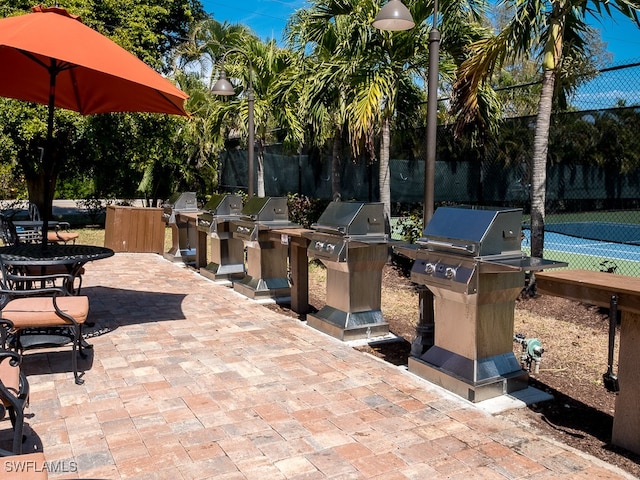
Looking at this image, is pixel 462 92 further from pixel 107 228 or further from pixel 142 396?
pixel 107 228

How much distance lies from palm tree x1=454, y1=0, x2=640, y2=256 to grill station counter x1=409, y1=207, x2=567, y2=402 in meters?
3.08

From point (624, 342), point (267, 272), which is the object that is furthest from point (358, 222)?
point (624, 342)

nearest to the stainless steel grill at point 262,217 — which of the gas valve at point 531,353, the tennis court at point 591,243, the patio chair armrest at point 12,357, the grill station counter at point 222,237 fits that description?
the grill station counter at point 222,237

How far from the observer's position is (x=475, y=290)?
3662mm

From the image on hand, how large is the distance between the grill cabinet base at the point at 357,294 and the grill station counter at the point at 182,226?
4614 millimetres

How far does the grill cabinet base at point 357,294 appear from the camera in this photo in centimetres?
512

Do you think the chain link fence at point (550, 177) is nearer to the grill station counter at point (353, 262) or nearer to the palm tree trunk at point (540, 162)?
the palm tree trunk at point (540, 162)

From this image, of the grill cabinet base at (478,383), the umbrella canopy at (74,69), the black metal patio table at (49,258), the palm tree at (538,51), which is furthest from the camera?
the palm tree at (538,51)

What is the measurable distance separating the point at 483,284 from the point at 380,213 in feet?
5.53

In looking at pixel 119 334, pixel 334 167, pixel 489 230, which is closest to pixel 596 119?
pixel 334 167

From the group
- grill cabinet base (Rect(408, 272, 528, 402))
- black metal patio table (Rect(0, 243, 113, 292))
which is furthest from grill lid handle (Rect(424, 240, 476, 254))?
black metal patio table (Rect(0, 243, 113, 292))

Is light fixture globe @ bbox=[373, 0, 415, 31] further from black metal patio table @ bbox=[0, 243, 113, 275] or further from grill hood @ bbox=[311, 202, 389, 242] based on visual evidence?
black metal patio table @ bbox=[0, 243, 113, 275]

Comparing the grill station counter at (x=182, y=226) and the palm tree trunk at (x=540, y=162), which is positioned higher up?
the palm tree trunk at (x=540, y=162)

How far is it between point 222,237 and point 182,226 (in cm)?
230
